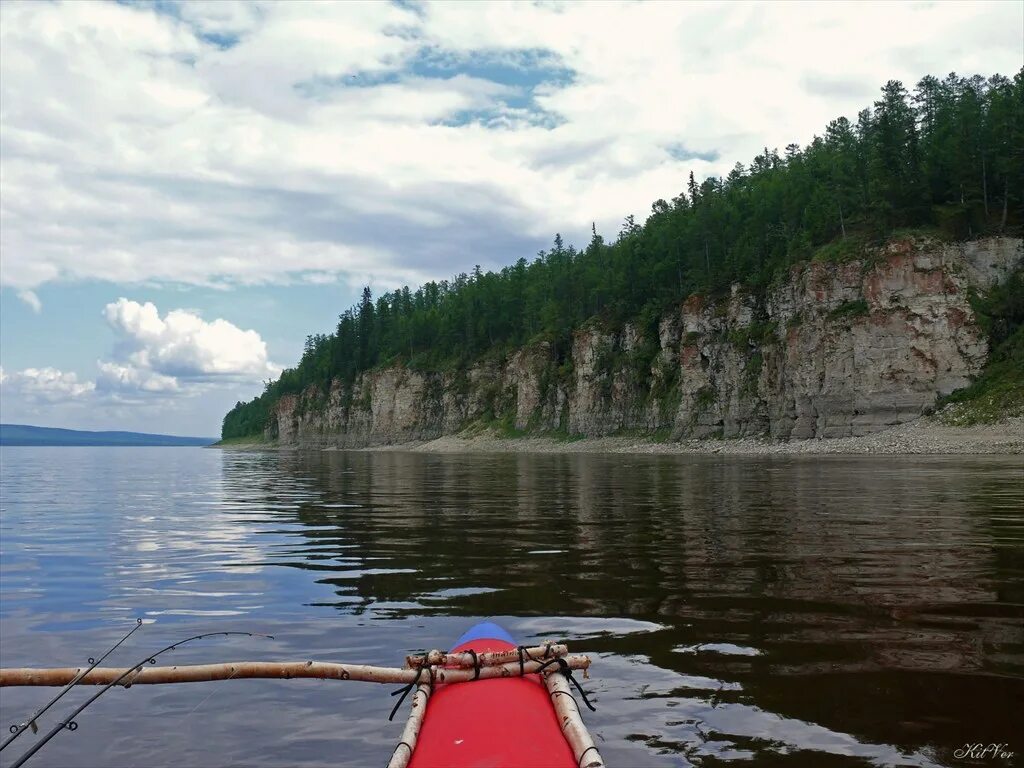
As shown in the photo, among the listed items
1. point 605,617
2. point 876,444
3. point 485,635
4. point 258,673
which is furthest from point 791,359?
point 258,673

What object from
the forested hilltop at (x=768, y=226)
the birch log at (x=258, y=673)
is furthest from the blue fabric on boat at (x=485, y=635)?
the forested hilltop at (x=768, y=226)

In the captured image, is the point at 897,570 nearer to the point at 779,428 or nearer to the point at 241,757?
the point at 241,757

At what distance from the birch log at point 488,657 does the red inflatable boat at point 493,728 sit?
0.15m

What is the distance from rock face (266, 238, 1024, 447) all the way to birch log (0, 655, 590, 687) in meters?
59.5

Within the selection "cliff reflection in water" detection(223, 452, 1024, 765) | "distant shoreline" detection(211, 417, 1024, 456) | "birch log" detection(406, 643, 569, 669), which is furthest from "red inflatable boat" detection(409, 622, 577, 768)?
"distant shoreline" detection(211, 417, 1024, 456)

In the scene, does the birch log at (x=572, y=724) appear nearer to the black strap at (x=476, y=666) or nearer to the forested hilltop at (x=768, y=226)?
the black strap at (x=476, y=666)

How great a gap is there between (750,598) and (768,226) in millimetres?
81971

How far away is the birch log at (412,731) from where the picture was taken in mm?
4320

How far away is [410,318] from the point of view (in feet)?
497

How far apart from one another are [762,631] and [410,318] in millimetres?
146212

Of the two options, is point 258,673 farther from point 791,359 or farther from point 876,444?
point 791,359

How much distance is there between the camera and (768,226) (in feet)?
276

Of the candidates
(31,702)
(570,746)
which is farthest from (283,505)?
(570,746)

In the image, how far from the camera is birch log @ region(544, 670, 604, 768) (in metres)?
4.21
